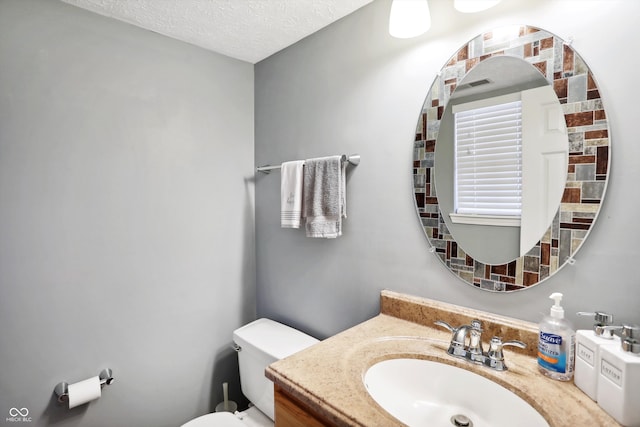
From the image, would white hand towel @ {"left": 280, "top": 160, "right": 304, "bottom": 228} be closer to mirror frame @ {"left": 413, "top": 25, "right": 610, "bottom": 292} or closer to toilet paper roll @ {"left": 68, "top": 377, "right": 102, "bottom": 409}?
mirror frame @ {"left": 413, "top": 25, "right": 610, "bottom": 292}

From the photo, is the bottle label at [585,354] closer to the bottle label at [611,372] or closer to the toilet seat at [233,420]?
the bottle label at [611,372]

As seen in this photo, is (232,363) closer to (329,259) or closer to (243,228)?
(243,228)

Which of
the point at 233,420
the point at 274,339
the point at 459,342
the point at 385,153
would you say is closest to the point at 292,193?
the point at 385,153

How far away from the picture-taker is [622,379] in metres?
0.63

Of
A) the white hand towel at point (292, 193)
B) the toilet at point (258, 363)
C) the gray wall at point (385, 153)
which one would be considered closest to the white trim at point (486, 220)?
the gray wall at point (385, 153)

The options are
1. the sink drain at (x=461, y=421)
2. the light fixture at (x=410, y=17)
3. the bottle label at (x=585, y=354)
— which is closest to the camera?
the bottle label at (x=585, y=354)

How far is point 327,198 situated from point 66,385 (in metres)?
1.36

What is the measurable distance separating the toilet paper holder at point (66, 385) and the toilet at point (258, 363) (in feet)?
1.33

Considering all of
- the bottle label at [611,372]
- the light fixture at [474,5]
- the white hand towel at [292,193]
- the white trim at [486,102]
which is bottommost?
the bottle label at [611,372]

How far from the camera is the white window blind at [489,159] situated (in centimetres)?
97

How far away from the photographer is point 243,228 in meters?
1.92

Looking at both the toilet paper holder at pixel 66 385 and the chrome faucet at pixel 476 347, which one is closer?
the chrome faucet at pixel 476 347

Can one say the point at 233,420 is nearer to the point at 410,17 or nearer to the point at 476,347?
the point at 476,347

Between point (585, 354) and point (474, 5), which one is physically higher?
point (474, 5)
